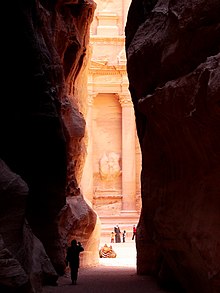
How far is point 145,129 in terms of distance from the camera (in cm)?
1192

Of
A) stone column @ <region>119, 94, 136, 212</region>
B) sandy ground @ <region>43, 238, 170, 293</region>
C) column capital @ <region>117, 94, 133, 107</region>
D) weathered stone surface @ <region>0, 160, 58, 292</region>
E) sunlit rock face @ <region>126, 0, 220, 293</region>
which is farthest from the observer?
column capital @ <region>117, 94, 133, 107</region>

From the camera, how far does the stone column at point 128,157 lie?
3038 centimetres

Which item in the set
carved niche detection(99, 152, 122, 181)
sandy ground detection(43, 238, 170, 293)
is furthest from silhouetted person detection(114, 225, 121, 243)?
sandy ground detection(43, 238, 170, 293)

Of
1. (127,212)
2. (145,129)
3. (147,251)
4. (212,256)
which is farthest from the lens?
(127,212)

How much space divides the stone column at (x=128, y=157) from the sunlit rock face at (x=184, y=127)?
63.8 feet

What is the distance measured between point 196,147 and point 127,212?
72.0 ft

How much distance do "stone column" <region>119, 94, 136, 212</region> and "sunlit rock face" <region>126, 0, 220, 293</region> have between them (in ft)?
63.8

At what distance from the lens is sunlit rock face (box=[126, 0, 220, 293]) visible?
7.51 m

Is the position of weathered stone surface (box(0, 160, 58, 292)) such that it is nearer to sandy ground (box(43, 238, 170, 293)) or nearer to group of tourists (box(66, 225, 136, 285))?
sandy ground (box(43, 238, 170, 293))

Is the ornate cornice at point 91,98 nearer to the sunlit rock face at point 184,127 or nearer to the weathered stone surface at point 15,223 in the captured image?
the sunlit rock face at point 184,127

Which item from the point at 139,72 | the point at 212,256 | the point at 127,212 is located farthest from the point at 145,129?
the point at 127,212

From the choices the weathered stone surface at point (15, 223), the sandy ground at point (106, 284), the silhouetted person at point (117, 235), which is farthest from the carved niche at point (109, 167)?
the weathered stone surface at point (15, 223)

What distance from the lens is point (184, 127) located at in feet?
27.2

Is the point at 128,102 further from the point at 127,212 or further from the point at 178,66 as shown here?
the point at 178,66
